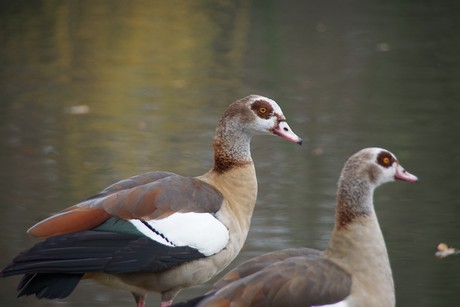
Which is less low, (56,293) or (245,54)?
(56,293)

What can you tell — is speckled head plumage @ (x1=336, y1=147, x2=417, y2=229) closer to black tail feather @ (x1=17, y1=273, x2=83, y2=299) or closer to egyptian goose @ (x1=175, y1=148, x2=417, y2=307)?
egyptian goose @ (x1=175, y1=148, x2=417, y2=307)

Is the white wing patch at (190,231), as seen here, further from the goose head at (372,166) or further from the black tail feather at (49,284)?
the goose head at (372,166)

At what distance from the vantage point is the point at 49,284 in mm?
5273

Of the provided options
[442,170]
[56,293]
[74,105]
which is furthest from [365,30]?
[56,293]

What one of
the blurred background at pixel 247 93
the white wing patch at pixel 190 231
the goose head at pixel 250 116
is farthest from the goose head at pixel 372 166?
the blurred background at pixel 247 93

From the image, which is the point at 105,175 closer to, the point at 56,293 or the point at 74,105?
the point at 74,105

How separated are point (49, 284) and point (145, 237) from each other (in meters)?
0.54

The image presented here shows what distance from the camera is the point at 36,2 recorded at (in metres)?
18.5

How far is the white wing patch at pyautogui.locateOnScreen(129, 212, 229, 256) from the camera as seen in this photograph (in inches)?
218

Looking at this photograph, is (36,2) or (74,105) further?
(36,2)

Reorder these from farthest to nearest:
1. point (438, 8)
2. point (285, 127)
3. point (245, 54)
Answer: point (438, 8), point (245, 54), point (285, 127)

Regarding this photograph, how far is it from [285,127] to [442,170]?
300 cm

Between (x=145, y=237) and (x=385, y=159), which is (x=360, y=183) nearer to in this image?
(x=385, y=159)

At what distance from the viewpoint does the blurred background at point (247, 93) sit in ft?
25.3
